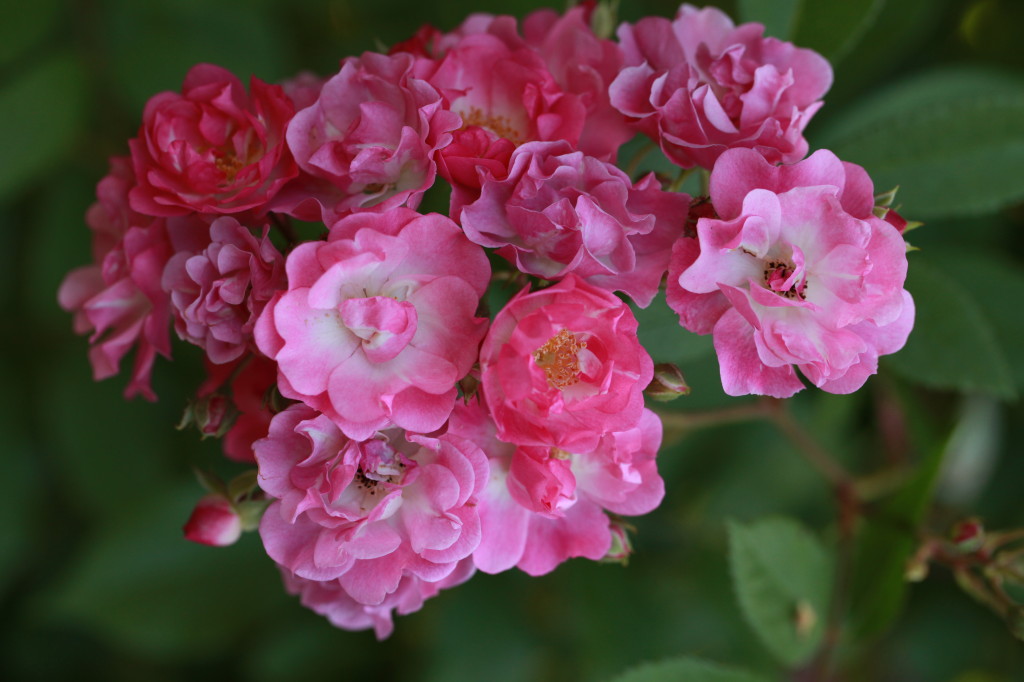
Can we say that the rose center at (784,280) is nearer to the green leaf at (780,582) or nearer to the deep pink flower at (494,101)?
the deep pink flower at (494,101)

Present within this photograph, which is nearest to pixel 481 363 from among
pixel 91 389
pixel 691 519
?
pixel 691 519

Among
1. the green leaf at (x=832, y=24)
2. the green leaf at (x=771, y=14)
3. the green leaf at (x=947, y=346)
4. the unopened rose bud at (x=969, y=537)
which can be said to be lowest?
the unopened rose bud at (x=969, y=537)

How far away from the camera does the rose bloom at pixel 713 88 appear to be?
0.95 meters

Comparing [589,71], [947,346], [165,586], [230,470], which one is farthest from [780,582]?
[165,586]

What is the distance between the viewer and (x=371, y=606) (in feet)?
3.26

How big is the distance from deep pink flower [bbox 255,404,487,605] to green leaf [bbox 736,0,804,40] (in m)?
0.78

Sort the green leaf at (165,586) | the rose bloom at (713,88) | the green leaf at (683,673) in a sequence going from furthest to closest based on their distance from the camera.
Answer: the green leaf at (165,586) < the green leaf at (683,673) < the rose bloom at (713,88)

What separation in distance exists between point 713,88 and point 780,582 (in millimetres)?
759

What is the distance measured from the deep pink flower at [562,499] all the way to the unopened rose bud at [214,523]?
33 centimetres

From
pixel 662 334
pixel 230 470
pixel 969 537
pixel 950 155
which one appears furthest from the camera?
pixel 230 470

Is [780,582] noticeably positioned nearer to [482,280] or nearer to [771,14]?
[482,280]

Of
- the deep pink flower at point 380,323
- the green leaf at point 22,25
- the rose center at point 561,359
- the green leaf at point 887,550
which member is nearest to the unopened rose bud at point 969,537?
the green leaf at point 887,550

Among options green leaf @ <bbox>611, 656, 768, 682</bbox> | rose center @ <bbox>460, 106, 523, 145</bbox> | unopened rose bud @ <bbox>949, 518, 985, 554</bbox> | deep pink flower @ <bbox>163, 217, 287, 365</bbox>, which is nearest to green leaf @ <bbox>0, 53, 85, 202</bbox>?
deep pink flower @ <bbox>163, 217, 287, 365</bbox>

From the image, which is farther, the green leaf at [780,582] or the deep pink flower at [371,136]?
the green leaf at [780,582]
